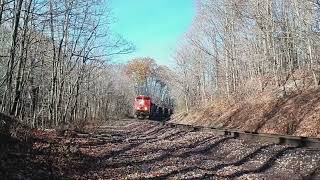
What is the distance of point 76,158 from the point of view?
1445 cm

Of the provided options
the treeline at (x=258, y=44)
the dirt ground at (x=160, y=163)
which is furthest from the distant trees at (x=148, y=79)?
the dirt ground at (x=160, y=163)

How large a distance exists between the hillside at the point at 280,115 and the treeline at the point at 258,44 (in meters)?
2.41

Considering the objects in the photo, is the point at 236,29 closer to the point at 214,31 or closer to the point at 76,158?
the point at 214,31

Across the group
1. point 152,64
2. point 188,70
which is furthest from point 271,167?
point 152,64

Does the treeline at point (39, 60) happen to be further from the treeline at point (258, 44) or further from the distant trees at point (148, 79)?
the distant trees at point (148, 79)

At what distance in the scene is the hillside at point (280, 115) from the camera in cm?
2195

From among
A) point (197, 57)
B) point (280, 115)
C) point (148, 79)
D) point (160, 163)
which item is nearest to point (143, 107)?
point (197, 57)

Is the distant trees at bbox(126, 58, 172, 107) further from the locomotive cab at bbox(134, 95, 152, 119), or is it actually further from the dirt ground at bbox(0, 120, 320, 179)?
the dirt ground at bbox(0, 120, 320, 179)

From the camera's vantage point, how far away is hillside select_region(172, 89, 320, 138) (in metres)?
22.0

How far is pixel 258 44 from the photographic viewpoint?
43.0 metres

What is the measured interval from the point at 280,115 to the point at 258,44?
1874 cm

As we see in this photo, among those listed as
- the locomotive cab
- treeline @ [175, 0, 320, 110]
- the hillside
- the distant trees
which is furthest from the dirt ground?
the distant trees

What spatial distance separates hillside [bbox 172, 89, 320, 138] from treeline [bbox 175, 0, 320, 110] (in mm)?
2414

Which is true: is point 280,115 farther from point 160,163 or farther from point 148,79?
point 148,79
